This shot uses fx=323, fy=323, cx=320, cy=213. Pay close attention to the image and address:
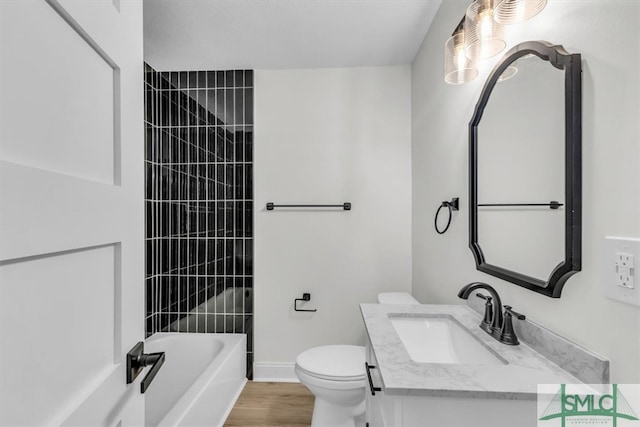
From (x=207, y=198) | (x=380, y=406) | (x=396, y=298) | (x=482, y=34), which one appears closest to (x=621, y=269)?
(x=380, y=406)

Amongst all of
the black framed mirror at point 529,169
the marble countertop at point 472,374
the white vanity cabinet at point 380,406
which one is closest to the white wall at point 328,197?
the black framed mirror at point 529,169

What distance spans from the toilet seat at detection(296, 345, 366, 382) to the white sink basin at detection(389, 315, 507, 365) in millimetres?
448

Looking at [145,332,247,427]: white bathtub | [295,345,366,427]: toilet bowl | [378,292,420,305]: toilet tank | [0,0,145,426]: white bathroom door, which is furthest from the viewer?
[378,292,420,305]: toilet tank

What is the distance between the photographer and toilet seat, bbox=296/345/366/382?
1.59 metres

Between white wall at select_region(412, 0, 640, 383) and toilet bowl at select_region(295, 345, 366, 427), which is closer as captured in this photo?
white wall at select_region(412, 0, 640, 383)

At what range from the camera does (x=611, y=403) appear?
692 millimetres

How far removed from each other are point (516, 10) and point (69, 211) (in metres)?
→ 1.25

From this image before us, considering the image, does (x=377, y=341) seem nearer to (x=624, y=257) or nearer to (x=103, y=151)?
(x=624, y=257)

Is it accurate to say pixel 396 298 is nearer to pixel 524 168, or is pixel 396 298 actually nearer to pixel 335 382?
pixel 335 382

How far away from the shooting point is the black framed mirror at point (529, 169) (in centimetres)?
84

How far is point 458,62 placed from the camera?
1.31 metres

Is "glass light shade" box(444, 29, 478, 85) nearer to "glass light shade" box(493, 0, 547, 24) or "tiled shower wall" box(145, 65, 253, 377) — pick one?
"glass light shade" box(493, 0, 547, 24)

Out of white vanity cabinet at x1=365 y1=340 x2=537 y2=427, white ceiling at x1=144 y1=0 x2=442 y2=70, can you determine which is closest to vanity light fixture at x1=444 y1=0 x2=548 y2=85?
white ceiling at x1=144 y1=0 x2=442 y2=70

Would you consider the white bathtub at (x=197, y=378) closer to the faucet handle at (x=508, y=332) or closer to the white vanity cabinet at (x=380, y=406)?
the white vanity cabinet at (x=380, y=406)
